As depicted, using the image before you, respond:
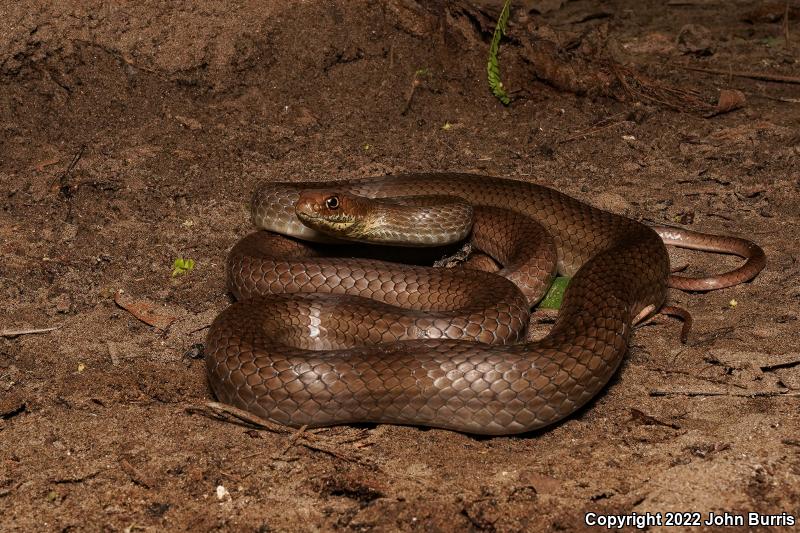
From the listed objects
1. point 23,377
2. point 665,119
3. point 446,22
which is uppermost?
point 446,22

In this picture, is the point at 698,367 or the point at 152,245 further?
the point at 152,245

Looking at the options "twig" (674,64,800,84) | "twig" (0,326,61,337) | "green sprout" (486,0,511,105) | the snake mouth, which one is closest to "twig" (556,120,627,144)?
"green sprout" (486,0,511,105)

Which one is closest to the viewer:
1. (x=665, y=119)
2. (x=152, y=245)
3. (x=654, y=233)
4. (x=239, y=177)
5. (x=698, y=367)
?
(x=698, y=367)

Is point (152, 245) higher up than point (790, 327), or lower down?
lower down

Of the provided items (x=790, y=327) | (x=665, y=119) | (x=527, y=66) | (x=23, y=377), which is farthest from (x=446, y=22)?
(x=23, y=377)

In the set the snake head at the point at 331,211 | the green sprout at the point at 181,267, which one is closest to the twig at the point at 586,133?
the snake head at the point at 331,211

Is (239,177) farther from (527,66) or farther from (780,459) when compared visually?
(780,459)
